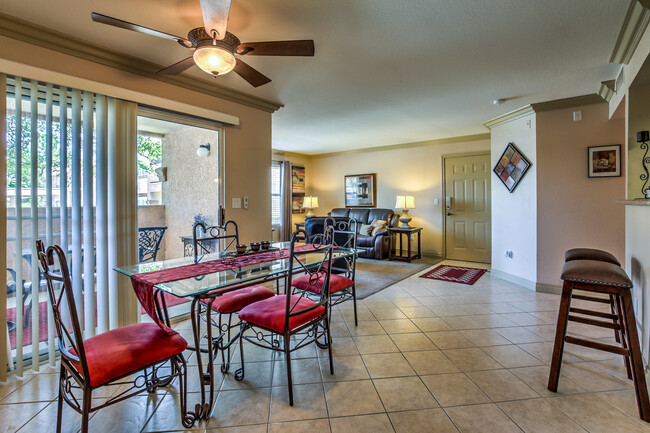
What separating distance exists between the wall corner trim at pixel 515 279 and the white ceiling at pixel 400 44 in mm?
2274

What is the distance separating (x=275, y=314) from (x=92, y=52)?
2.43m

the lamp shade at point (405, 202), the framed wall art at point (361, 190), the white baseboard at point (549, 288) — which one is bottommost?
the white baseboard at point (549, 288)

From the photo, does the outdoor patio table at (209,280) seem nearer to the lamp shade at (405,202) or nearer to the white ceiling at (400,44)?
the white ceiling at (400,44)

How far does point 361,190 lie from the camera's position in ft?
23.2

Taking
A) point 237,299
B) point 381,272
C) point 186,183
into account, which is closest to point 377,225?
point 381,272

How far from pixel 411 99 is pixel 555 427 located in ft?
10.6

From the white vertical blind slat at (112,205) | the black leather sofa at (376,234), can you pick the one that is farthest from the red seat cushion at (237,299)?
the black leather sofa at (376,234)

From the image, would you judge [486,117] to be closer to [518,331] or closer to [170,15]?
[518,331]

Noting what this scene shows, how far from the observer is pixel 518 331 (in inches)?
102

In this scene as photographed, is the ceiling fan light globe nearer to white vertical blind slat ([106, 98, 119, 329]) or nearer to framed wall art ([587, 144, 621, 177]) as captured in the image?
white vertical blind slat ([106, 98, 119, 329])

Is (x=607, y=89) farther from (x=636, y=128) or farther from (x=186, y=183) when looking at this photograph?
(x=186, y=183)

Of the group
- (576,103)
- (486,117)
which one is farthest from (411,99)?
(576,103)

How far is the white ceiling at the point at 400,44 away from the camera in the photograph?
6.20ft

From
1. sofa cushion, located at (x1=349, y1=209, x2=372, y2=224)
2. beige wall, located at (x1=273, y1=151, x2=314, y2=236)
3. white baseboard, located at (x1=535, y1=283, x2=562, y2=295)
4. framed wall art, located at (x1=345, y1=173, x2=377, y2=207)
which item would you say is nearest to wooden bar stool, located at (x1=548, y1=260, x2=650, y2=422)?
white baseboard, located at (x1=535, y1=283, x2=562, y2=295)
